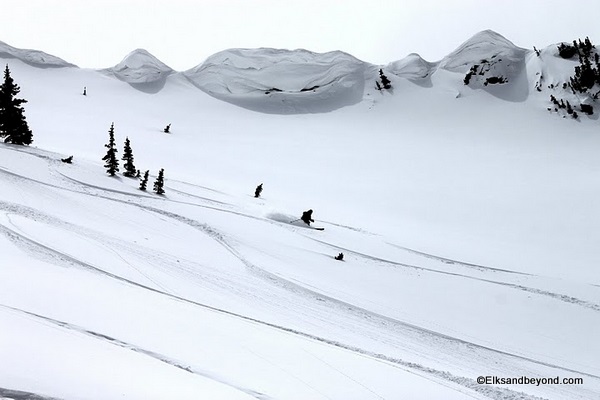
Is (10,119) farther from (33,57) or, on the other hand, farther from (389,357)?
(33,57)

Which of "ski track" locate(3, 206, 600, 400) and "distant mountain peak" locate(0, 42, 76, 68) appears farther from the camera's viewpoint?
"distant mountain peak" locate(0, 42, 76, 68)

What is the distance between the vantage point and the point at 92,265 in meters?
9.79

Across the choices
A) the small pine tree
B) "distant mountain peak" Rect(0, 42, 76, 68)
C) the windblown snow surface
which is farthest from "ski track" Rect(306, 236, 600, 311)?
"distant mountain peak" Rect(0, 42, 76, 68)

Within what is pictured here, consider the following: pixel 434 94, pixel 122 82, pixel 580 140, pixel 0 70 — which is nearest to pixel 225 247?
pixel 580 140

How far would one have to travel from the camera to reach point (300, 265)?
1438 cm

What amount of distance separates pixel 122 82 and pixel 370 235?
54.5 m

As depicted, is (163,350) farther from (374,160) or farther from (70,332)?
(374,160)

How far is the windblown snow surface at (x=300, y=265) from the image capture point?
19.9ft

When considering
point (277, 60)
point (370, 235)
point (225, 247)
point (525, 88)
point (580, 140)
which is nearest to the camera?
point (225, 247)

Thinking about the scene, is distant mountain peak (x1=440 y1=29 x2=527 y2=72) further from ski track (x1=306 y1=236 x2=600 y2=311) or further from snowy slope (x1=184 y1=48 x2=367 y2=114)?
ski track (x1=306 y1=236 x2=600 y2=311)

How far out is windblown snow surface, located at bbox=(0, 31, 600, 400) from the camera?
605 cm

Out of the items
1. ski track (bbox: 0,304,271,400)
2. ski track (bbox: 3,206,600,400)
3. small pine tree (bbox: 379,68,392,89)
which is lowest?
ski track (bbox: 3,206,600,400)

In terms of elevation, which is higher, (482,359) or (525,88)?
(525,88)

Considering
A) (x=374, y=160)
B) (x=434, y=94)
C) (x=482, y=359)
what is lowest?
(x=482, y=359)
